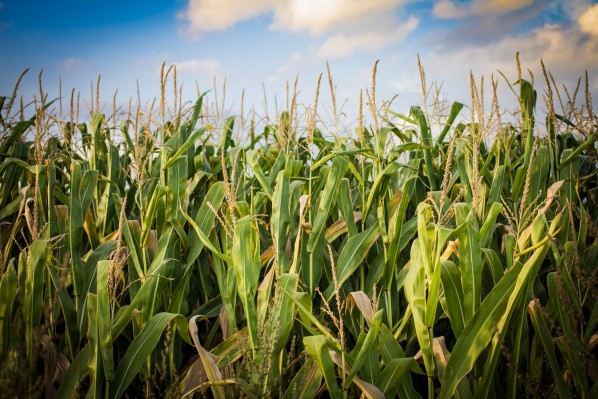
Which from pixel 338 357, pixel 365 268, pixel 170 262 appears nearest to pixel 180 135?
pixel 170 262

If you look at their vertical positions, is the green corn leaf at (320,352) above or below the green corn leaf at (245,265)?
below

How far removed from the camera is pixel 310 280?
8.63ft

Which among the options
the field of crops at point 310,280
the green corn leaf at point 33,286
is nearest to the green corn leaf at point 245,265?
the field of crops at point 310,280

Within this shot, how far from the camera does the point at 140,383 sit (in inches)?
109

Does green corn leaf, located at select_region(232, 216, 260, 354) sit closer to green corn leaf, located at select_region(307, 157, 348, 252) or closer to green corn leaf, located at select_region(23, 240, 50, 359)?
green corn leaf, located at select_region(307, 157, 348, 252)

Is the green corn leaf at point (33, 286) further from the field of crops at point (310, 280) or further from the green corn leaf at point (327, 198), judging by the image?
the green corn leaf at point (327, 198)

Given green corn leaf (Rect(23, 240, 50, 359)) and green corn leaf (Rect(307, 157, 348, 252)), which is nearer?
green corn leaf (Rect(23, 240, 50, 359))

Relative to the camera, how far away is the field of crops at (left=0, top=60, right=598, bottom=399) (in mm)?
2141

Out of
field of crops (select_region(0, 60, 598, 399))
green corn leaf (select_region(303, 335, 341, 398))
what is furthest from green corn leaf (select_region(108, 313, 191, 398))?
green corn leaf (select_region(303, 335, 341, 398))

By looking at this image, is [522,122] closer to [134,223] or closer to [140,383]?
[134,223]

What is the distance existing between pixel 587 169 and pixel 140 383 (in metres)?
3.26

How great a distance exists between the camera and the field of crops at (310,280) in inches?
84.3

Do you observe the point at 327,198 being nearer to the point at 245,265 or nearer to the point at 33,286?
the point at 245,265

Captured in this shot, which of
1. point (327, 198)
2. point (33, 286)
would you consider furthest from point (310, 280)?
point (33, 286)
